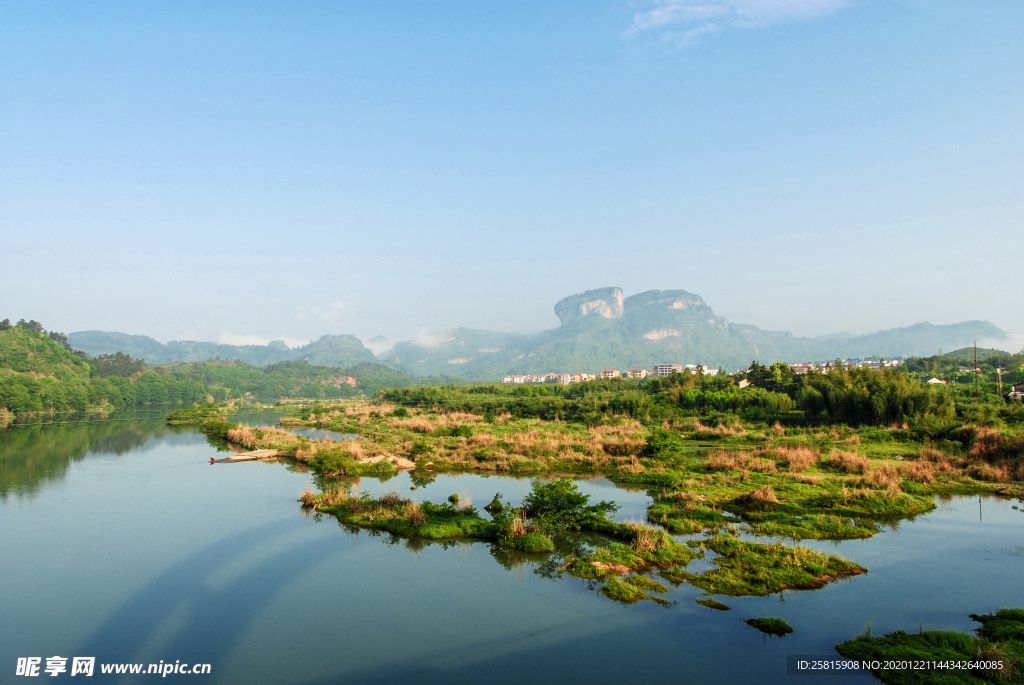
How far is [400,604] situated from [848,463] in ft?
69.6

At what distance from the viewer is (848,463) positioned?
2427cm

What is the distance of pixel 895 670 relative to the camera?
29.9ft

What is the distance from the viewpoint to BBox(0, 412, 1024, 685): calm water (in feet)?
32.8

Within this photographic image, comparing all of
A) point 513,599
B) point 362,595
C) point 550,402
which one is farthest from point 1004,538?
point 550,402

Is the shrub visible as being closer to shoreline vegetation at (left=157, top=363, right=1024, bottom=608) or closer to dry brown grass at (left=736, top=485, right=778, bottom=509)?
shoreline vegetation at (left=157, top=363, right=1024, bottom=608)

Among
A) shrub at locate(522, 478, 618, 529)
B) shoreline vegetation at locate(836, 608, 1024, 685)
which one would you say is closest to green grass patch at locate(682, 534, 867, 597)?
shoreline vegetation at locate(836, 608, 1024, 685)

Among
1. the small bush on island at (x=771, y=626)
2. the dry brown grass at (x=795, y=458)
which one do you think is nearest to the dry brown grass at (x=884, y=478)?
the dry brown grass at (x=795, y=458)

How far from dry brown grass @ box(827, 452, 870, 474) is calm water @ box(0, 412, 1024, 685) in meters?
3.81

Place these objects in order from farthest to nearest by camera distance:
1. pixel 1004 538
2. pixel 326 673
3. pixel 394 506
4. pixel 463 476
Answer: pixel 463 476 < pixel 394 506 < pixel 1004 538 < pixel 326 673

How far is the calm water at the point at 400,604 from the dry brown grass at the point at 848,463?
381 cm

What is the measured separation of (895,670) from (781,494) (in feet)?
39.0

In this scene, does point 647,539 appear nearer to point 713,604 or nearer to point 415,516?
point 713,604

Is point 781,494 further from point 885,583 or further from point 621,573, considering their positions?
point 621,573

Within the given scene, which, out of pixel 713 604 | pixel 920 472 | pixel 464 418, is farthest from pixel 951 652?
pixel 464 418
